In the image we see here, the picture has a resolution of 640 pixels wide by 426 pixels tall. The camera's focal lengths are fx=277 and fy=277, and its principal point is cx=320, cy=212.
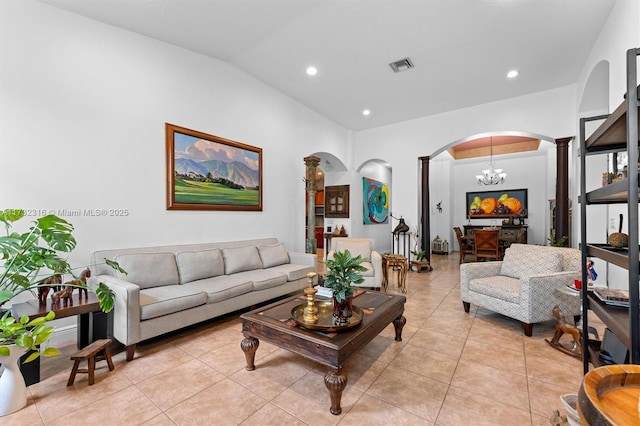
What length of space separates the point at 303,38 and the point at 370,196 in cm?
493

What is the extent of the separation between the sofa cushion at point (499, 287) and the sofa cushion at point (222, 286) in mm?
2640

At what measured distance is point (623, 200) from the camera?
5.41ft

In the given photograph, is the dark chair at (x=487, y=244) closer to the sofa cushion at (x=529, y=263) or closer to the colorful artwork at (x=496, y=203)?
the colorful artwork at (x=496, y=203)

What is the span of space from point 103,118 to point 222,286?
2.17m

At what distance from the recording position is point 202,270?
3.29 meters

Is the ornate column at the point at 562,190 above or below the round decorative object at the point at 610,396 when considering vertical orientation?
above

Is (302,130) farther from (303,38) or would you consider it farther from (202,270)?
(202,270)

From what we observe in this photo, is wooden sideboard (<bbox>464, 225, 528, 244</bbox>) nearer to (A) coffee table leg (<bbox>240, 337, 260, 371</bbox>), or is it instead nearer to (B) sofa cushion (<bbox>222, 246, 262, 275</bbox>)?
(B) sofa cushion (<bbox>222, 246, 262, 275</bbox>)

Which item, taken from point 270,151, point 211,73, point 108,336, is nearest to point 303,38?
point 211,73

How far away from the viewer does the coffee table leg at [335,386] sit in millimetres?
1663

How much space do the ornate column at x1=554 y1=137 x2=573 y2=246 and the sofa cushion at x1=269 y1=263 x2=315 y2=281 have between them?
4330 millimetres

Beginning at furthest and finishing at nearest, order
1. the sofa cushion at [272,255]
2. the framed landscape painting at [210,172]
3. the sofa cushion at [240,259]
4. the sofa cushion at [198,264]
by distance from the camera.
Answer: the sofa cushion at [272,255] → the sofa cushion at [240,259] → the framed landscape painting at [210,172] → the sofa cushion at [198,264]

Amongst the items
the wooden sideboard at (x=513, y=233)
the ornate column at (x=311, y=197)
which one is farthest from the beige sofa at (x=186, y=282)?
the wooden sideboard at (x=513, y=233)

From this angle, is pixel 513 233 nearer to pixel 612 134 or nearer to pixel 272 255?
pixel 272 255
